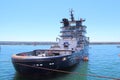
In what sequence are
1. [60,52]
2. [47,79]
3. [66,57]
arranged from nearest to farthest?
[47,79]
[66,57]
[60,52]

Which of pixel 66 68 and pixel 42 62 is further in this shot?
pixel 66 68

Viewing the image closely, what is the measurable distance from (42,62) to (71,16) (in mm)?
31050

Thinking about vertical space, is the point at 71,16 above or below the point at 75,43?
above

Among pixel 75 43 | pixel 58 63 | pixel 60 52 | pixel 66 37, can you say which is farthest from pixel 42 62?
pixel 66 37

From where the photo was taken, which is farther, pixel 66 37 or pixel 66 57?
pixel 66 37

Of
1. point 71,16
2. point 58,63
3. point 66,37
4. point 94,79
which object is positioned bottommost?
point 94,79

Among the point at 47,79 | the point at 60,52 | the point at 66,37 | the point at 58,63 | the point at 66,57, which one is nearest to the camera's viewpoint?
the point at 47,79

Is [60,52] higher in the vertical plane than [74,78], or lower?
higher

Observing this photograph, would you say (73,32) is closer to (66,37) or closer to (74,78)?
(66,37)

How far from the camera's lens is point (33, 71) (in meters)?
22.8

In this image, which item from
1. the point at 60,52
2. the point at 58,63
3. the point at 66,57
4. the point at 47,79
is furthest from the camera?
the point at 60,52

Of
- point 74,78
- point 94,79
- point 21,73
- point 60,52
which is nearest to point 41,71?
point 21,73

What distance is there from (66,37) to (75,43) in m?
4.67

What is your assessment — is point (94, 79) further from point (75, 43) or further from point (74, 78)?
point (75, 43)
